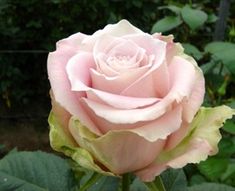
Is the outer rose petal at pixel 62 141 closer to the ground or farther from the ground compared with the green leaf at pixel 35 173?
farther from the ground

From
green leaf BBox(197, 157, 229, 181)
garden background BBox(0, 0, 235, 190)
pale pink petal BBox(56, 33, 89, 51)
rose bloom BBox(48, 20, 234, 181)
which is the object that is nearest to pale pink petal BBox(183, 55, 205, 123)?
rose bloom BBox(48, 20, 234, 181)

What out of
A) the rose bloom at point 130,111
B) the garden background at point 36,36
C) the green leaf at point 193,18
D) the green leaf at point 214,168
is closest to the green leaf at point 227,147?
the green leaf at point 214,168

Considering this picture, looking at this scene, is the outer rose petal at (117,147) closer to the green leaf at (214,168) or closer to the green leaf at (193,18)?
the green leaf at (214,168)

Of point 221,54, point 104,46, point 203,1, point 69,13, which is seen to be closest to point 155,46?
point 104,46

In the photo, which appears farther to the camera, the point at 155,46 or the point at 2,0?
the point at 2,0

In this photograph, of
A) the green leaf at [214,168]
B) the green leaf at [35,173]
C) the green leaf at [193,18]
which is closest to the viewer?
the green leaf at [35,173]

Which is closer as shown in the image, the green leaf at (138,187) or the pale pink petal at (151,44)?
the pale pink petal at (151,44)

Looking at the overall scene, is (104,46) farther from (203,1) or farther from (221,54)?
(203,1)
